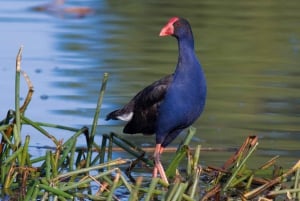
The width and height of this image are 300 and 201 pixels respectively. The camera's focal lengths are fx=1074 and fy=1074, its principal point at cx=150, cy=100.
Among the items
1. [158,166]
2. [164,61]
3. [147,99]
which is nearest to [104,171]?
[158,166]

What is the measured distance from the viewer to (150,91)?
626 centimetres

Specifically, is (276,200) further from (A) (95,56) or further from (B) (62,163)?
(A) (95,56)

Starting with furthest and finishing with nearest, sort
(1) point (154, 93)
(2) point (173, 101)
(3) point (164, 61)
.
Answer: (3) point (164, 61), (1) point (154, 93), (2) point (173, 101)

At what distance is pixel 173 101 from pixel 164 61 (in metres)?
4.76

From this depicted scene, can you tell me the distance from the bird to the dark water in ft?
2.49

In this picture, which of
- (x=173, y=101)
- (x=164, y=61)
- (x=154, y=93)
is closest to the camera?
(x=173, y=101)

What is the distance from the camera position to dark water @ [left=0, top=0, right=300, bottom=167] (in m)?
8.12

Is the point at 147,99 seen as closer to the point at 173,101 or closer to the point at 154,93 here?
the point at 154,93

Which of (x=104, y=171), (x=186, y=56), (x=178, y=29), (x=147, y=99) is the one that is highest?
(x=178, y=29)

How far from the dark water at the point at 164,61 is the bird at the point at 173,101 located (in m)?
0.76

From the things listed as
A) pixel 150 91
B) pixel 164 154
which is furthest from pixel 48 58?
pixel 150 91

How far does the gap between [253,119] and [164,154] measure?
1.30 meters

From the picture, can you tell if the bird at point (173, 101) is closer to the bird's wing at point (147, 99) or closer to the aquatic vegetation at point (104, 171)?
the bird's wing at point (147, 99)

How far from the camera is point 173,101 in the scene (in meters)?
6.08
